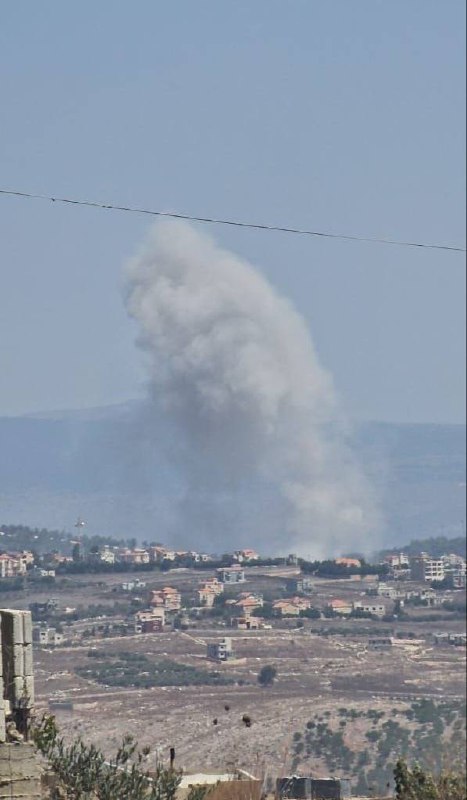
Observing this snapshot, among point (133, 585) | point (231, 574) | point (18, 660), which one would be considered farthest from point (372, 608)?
point (18, 660)

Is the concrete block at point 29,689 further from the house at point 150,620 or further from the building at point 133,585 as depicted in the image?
the building at point 133,585

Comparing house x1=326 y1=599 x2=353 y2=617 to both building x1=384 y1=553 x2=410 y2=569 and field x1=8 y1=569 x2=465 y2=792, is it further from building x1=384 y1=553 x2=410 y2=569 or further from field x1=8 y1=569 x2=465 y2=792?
building x1=384 y1=553 x2=410 y2=569

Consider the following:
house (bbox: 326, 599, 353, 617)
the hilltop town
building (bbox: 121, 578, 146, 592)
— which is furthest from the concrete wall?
house (bbox: 326, 599, 353, 617)

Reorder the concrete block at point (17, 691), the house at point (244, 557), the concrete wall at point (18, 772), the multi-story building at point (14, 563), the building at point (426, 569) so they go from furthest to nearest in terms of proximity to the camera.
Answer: the building at point (426, 569) < the house at point (244, 557) < the multi-story building at point (14, 563) < the concrete block at point (17, 691) < the concrete wall at point (18, 772)

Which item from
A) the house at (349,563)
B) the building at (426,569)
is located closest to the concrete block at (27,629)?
the house at (349,563)

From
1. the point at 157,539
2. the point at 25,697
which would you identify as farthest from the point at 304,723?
the point at 25,697

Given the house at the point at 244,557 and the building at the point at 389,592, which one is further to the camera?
the building at the point at 389,592

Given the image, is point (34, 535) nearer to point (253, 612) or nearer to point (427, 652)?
point (253, 612)
